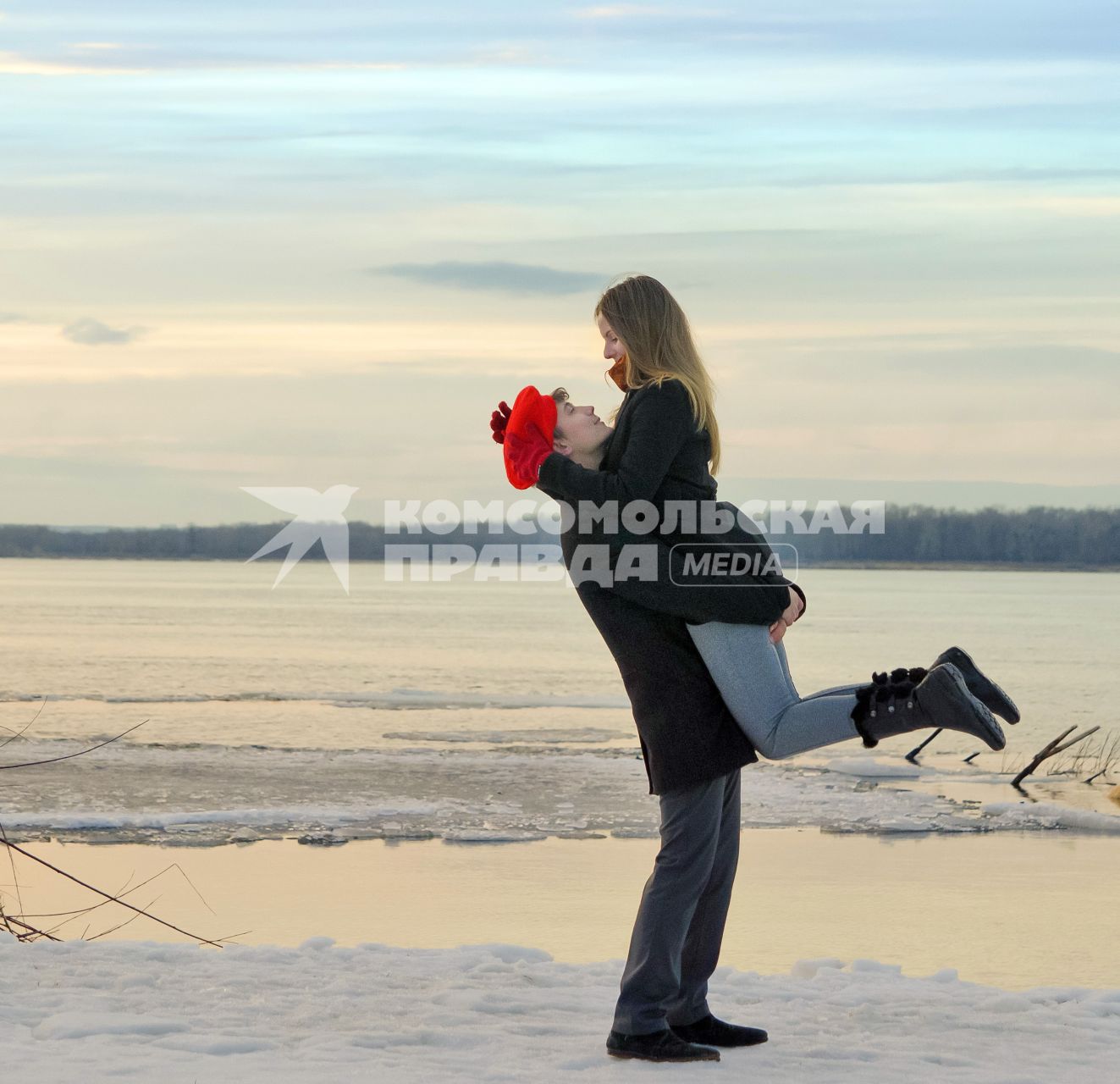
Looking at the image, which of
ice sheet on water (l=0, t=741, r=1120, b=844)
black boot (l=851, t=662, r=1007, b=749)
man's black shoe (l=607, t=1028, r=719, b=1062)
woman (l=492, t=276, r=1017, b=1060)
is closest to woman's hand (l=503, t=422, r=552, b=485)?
woman (l=492, t=276, r=1017, b=1060)

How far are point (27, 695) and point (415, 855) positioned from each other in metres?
16.4

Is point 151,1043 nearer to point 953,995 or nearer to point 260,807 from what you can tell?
point 953,995

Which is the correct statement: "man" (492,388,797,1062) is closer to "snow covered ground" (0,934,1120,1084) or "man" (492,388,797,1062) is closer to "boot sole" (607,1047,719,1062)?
"boot sole" (607,1047,719,1062)

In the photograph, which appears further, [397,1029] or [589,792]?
[589,792]

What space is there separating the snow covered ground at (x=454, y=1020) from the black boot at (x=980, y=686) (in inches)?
38.3

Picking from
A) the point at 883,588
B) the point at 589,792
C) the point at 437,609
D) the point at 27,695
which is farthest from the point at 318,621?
the point at 883,588

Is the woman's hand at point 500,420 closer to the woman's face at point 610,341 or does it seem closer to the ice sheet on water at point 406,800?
the woman's face at point 610,341

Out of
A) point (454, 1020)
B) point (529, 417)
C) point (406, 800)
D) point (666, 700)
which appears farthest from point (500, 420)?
point (406, 800)

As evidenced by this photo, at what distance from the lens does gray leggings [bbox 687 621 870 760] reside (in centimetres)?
392

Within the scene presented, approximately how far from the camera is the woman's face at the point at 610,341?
4.12 m

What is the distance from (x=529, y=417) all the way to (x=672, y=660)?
2.59 ft

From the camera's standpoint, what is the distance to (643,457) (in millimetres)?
3891

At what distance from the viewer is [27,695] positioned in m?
24.4

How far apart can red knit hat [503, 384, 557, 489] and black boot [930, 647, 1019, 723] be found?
1.26 meters
